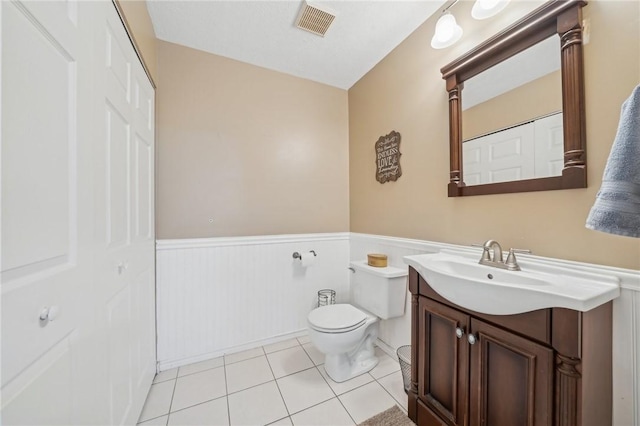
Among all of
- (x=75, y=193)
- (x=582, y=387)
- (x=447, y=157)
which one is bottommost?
(x=582, y=387)

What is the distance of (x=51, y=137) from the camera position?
0.59m

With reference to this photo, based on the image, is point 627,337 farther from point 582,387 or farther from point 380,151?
point 380,151

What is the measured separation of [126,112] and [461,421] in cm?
209

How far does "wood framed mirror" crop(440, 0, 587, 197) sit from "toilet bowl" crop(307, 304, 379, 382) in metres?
1.15

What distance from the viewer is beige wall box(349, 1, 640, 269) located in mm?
896

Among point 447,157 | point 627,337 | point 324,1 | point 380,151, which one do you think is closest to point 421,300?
point 627,337

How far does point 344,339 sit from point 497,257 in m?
1.01

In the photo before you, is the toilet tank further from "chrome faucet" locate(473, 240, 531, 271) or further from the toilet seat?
"chrome faucet" locate(473, 240, 531, 271)

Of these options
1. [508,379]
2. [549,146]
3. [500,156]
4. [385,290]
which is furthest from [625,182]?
[385,290]

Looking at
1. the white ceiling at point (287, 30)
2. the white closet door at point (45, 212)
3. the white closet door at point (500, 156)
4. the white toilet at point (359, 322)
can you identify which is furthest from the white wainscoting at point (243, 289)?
the white ceiling at point (287, 30)

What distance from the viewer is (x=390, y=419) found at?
4.30 feet

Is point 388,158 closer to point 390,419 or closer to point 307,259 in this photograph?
point 307,259

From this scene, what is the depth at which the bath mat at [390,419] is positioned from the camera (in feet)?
4.21

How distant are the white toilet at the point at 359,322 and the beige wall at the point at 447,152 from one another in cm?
40
